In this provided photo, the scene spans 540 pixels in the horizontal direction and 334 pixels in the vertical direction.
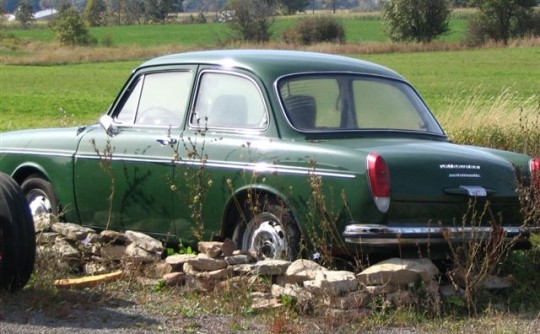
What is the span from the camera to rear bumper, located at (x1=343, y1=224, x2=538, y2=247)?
6637mm

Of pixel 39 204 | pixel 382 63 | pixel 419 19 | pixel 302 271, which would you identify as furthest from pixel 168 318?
pixel 419 19

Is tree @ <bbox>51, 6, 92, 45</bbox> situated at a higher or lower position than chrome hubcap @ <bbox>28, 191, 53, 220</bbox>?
A: lower

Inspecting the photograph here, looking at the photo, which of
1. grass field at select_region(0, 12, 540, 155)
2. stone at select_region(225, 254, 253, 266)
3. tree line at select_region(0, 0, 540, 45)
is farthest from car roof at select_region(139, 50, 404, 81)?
tree line at select_region(0, 0, 540, 45)

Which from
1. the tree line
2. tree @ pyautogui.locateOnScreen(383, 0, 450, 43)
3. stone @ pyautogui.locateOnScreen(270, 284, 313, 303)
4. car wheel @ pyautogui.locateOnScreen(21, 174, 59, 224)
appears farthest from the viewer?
tree @ pyautogui.locateOnScreen(383, 0, 450, 43)

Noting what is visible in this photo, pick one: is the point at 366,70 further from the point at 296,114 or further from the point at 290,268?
the point at 290,268

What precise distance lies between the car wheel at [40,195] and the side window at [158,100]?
74 centimetres

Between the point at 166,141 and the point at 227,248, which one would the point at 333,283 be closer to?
the point at 227,248

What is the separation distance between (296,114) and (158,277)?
1360mm

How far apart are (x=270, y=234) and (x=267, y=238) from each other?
5 cm

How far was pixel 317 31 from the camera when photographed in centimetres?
7912

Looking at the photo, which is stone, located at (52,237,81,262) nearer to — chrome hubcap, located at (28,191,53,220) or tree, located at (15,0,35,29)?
chrome hubcap, located at (28,191,53,220)

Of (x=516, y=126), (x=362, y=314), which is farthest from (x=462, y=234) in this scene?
(x=516, y=126)

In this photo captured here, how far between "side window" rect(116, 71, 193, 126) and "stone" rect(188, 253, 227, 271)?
1.35 meters

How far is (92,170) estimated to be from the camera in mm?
8297
